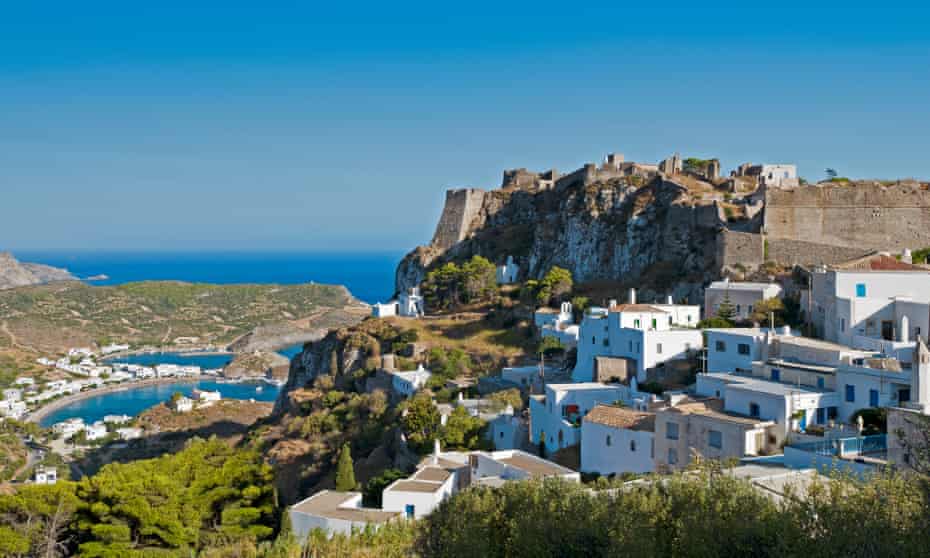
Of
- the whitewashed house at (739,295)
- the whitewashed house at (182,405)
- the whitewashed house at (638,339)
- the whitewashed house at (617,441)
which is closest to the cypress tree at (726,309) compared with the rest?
the whitewashed house at (739,295)

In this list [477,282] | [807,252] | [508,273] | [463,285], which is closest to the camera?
[807,252]

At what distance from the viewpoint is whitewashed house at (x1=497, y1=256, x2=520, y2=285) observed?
49.1 metres

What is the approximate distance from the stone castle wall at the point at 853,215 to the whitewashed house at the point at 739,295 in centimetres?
358

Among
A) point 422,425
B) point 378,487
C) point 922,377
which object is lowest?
point 378,487

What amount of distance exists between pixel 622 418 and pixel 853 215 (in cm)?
1601

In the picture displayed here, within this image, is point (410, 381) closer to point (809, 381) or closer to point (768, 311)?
point (768, 311)

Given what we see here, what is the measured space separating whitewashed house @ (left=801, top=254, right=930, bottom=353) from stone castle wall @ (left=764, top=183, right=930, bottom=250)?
621 cm

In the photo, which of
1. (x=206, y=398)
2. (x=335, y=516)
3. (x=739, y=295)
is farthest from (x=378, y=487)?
(x=206, y=398)

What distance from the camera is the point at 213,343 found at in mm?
115812

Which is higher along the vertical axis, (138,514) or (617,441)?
(617,441)

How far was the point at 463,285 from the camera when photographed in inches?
1870

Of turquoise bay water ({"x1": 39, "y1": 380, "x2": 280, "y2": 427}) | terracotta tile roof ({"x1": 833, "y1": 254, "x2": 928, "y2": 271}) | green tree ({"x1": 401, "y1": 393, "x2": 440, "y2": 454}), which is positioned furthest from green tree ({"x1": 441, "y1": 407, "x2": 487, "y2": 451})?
turquoise bay water ({"x1": 39, "y1": 380, "x2": 280, "y2": 427})

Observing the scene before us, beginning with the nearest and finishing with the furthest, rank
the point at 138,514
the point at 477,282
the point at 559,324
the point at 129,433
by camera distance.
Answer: the point at 138,514 → the point at 559,324 → the point at 477,282 → the point at 129,433

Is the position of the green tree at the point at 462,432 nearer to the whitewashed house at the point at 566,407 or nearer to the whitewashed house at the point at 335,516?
the whitewashed house at the point at 566,407
